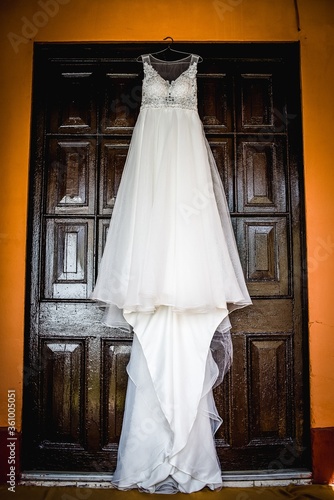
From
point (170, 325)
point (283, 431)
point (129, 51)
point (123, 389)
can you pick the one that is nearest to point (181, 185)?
point (170, 325)

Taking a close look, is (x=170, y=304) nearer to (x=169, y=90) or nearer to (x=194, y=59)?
(x=169, y=90)

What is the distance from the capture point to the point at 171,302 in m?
2.02

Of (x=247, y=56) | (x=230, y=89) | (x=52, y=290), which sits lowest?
(x=52, y=290)

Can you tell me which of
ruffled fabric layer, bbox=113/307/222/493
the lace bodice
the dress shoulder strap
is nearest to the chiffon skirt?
ruffled fabric layer, bbox=113/307/222/493

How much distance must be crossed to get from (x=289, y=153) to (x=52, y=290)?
1535mm

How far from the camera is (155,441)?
212 centimetres

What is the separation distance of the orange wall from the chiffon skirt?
492 mm

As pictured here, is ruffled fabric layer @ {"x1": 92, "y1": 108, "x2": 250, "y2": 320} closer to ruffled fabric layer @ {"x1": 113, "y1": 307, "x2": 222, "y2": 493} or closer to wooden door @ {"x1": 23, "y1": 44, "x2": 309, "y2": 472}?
ruffled fabric layer @ {"x1": 113, "y1": 307, "x2": 222, "y2": 493}

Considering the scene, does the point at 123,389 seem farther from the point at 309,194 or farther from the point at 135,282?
the point at 309,194

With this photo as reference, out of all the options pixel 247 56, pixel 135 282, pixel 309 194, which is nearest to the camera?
pixel 135 282

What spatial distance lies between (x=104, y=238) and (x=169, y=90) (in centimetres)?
87

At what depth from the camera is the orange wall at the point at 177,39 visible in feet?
7.60

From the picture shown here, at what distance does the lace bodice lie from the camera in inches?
91.3

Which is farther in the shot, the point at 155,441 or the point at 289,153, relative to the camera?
the point at 289,153
